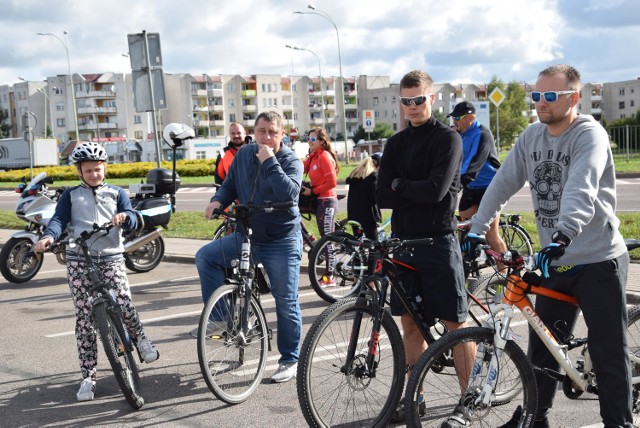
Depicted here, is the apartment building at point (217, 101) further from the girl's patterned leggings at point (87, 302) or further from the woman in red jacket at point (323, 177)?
the girl's patterned leggings at point (87, 302)

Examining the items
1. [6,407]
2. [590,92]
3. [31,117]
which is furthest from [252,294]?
[590,92]

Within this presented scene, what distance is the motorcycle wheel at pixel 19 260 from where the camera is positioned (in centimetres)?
1055

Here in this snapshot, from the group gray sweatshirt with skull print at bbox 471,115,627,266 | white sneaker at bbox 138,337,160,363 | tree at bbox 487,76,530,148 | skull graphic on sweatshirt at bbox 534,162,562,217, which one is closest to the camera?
gray sweatshirt with skull print at bbox 471,115,627,266

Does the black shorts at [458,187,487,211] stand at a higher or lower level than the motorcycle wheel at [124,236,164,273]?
higher

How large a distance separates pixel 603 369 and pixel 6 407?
3.93m

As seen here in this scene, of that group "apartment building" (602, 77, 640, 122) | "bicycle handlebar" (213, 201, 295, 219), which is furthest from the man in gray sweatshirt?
"apartment building" (602, 77, 640, 122)

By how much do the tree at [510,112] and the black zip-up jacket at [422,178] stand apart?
3206 inches

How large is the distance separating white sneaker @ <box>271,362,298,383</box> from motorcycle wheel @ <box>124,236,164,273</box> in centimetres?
589

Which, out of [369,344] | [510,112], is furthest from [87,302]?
[510,112]

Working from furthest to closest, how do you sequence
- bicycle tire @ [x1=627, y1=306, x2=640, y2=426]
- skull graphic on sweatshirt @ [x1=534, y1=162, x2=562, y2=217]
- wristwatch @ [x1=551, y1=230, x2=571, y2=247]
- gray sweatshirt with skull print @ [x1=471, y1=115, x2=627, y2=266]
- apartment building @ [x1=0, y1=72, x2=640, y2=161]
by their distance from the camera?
apartment building @ [x1=0, y1=72, x2=640, y2=161] < bicycle tire @ [x1=627, y1=306, x2=640, y2=426] < skull graphic on sweatshirt @ [x1=534, y1=162, x2=562, y2=217] < gray sweatshirt with skull print @ [x1=471, y1=115, x2=627, y2=266] < wristwatch @ [x1=551, y1=230, x2=571, y2=247]

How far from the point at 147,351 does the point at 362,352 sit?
6.76ft

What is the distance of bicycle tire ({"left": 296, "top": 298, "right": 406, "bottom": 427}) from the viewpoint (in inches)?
165

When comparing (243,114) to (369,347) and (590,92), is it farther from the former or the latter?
(369,347)

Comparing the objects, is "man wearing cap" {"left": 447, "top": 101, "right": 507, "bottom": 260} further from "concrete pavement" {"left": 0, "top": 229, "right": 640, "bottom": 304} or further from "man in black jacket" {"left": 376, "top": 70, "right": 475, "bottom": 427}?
"man in black jacket" {"left": 376, "top": 70, "right": 475, "bottom": 427}
